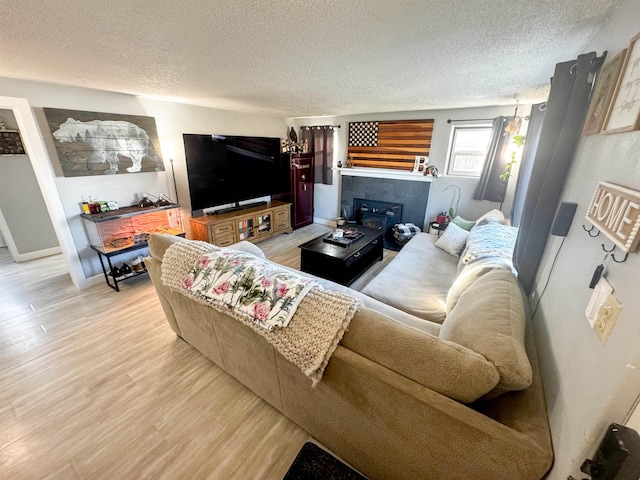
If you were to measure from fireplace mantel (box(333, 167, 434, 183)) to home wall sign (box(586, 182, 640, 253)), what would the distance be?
11.3 feet

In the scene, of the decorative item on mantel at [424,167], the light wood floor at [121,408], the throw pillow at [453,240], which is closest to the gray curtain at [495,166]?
the decorative item on mantel at [424,167]

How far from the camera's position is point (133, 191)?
3.05 meters

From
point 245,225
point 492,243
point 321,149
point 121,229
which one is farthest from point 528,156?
point 121,229

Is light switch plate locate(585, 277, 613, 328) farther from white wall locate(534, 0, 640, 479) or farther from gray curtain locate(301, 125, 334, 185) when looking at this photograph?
gray curtain locate(301, 125, 334, 185)

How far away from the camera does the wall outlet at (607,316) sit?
553mm

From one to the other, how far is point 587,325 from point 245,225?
3.86m

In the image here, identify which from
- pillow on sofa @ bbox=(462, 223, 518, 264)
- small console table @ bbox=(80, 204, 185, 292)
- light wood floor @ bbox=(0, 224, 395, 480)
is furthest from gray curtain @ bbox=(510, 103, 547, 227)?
small console table @ bbox=(80, 204, 185, 292)

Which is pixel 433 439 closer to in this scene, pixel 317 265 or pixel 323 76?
pixel 317 265

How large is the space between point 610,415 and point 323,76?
7.59 feet

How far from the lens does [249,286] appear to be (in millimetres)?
1317

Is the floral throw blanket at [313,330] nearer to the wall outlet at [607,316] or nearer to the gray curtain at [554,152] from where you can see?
the wall outlet at [607,316]

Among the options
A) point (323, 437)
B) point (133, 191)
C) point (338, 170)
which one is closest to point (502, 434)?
point (323, 437)

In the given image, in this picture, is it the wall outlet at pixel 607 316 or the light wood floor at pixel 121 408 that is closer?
the wall outlet at pixel 607 316

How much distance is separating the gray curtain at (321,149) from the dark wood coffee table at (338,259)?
2.15 m
